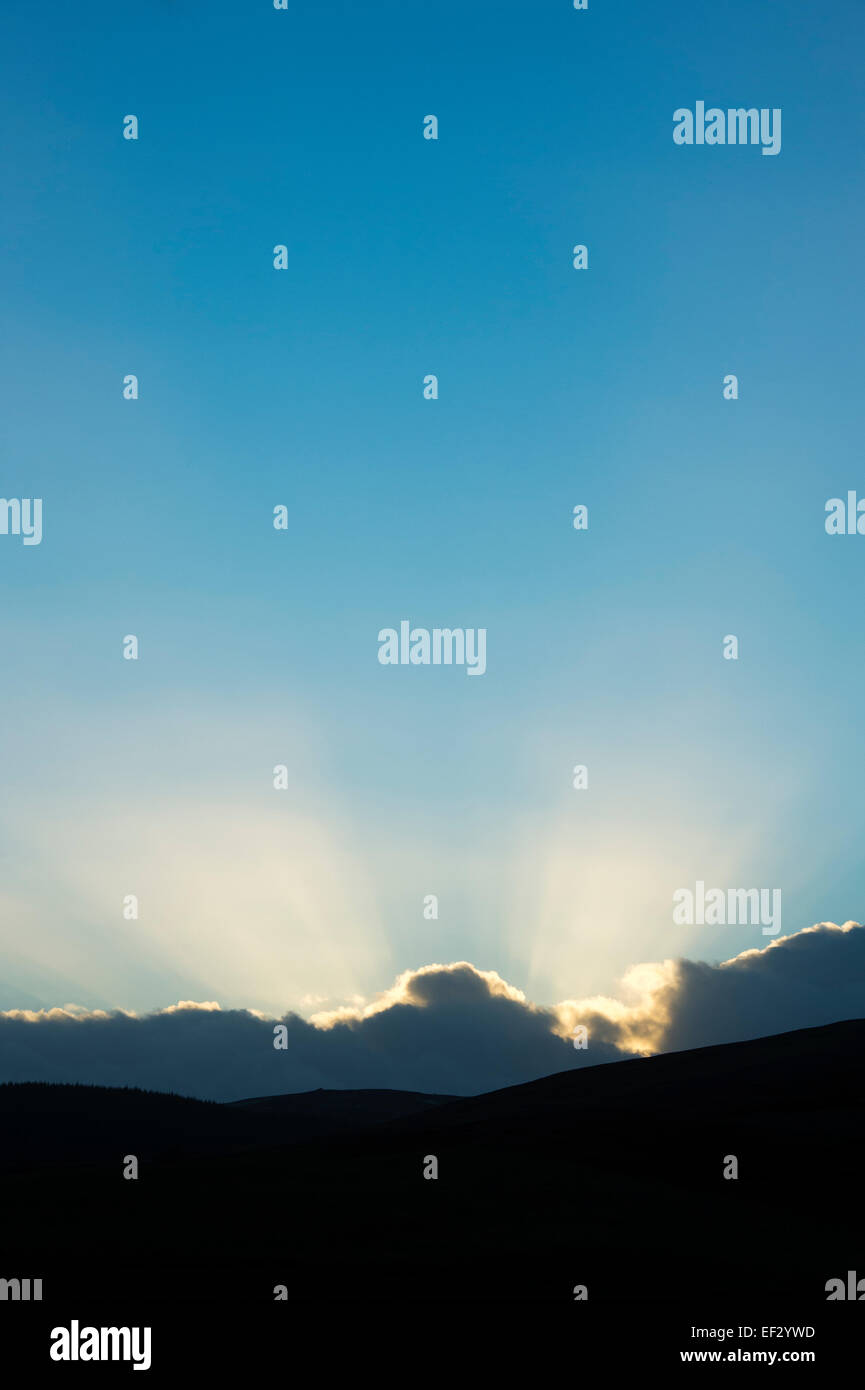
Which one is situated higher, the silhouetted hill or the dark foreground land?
the dark foreground land

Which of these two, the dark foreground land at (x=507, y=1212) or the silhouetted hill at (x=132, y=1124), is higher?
the dark foreground land at (x=507, y=1212)

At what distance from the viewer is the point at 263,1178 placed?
3984 cm

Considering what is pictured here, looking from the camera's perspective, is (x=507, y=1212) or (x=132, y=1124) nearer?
(x=507, y=1212)

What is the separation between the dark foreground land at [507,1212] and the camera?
29031 mm

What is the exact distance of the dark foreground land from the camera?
2903cm

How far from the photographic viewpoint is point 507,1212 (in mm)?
36188

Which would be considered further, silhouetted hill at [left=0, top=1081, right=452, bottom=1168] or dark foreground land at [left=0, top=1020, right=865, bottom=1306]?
silhouetted hill at [left=0, top=1081, right=452, bottom=1168]

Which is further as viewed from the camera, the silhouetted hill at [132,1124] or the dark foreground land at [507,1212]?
the silhouetted hill at [132,1124]
